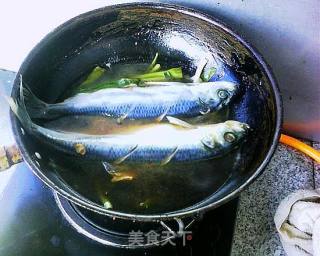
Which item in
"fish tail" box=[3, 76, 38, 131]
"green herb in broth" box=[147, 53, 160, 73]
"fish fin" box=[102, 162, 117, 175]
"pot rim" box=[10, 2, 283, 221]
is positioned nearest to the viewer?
"pot rim" box=[10, 2, 283, 221]

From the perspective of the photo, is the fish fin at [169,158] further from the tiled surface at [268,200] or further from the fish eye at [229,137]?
A: the tiled surface at [268,200]

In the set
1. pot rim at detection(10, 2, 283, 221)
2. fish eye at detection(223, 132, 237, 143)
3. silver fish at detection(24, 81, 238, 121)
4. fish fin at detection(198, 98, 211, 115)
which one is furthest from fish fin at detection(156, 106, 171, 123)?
pot rim at detection(10, 2, 283, 221)

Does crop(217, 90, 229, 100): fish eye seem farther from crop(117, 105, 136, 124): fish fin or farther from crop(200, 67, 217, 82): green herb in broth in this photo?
crop(117, 105, 136, 124): fish fin

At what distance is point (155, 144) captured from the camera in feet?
5.09

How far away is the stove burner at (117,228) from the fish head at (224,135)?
301mm

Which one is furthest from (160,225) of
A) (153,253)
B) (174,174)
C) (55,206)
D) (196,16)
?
(196,16)

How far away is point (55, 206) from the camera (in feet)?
5.97

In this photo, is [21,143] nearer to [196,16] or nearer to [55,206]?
[55,206]

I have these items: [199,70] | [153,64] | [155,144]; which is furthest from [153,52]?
[155,144]

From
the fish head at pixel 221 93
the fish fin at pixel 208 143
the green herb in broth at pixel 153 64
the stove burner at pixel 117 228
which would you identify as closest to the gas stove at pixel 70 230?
the stove burner at pixel 117 228

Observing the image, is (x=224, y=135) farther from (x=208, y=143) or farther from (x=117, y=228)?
(x=117, y=228)

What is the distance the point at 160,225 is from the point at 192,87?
1.59 feet

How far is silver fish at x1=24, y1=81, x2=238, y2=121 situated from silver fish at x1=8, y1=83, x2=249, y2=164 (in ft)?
0.32

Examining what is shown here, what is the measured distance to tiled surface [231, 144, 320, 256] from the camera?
1.80 meters
